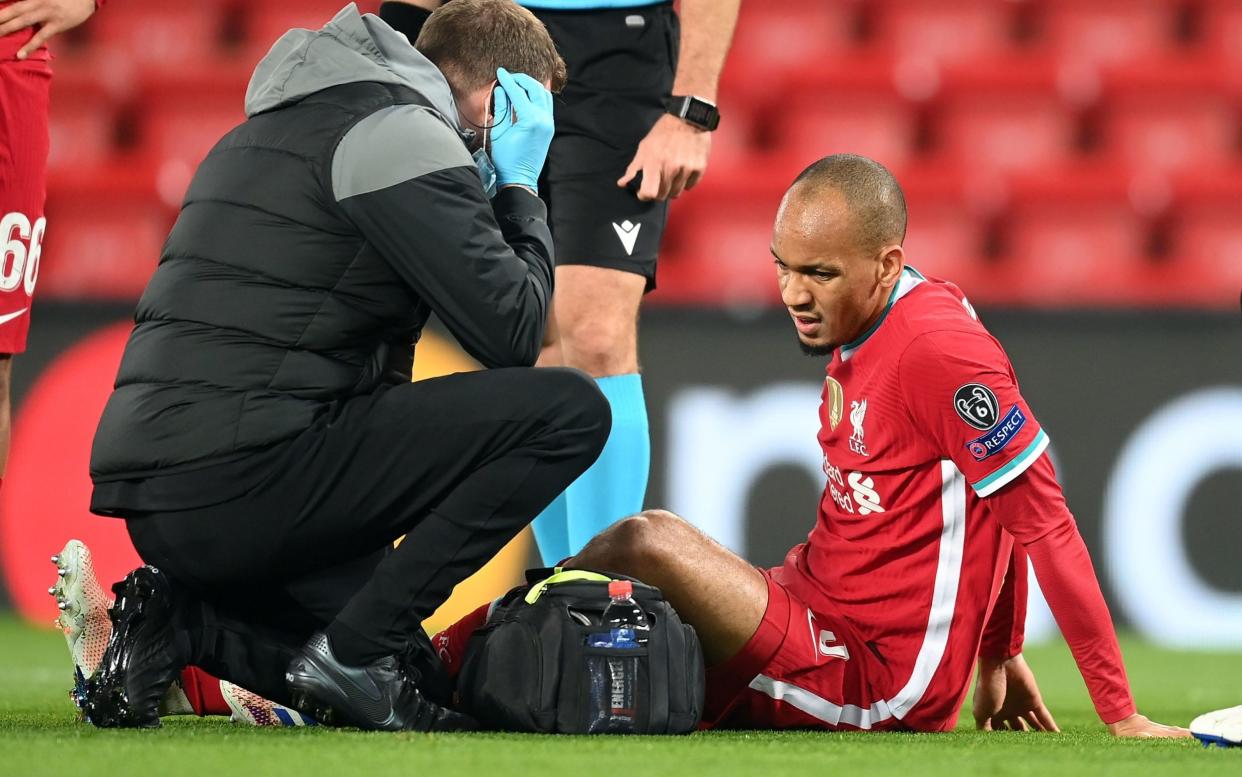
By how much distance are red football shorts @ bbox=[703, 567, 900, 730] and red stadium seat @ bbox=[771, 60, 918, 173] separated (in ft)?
13.4

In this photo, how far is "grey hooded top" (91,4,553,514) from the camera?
2521 millimetres

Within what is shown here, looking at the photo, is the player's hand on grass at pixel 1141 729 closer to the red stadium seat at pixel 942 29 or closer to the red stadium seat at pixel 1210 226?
the red stadium seat at pixel 1210 226

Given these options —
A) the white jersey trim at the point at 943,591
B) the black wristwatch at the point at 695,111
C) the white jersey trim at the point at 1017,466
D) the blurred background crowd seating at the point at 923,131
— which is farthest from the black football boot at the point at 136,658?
the blurred background crowd seating at the point at 923,131

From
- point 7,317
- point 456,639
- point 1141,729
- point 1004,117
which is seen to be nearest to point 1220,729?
point 1141,729

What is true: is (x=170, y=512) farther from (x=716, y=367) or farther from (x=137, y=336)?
(x=716, y=367)

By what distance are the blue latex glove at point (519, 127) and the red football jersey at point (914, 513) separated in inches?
25.5

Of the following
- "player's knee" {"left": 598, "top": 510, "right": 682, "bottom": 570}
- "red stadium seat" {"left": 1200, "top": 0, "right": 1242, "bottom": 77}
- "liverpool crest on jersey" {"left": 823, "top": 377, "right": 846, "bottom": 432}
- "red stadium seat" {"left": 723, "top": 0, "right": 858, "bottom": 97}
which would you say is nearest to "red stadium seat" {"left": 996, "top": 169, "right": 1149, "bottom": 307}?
"red stadium seat" {"left": 1200, "top": 0, "right": 1242, "bottom": 77}

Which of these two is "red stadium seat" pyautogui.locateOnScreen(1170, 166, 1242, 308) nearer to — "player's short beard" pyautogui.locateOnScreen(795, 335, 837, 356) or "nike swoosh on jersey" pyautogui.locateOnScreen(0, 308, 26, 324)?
"player's short beard" pyautogui.locateOnScreen(795, 335, 837, 356)

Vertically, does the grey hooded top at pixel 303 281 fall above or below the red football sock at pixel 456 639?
above

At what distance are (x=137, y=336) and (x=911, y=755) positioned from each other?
1.37 metres

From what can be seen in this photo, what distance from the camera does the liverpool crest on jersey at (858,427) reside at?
282 centimetres

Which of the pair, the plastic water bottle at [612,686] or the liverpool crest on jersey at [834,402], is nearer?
the plastic water bottle at [612,686]

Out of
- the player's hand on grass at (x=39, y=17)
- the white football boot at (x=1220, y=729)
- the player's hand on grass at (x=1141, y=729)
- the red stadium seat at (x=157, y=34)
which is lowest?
the player's hand on grass at (x=1141, y=729)

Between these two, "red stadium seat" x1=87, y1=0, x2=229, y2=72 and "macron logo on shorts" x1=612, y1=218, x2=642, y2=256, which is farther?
"red stadium seat" x1=87, y1=0, x2=229, y2=72
